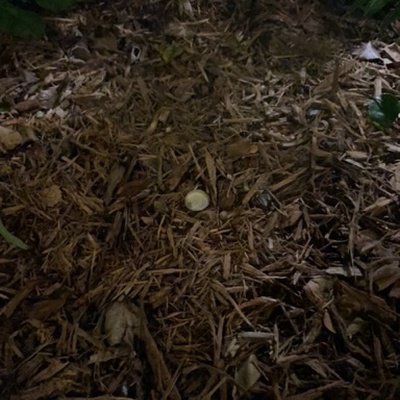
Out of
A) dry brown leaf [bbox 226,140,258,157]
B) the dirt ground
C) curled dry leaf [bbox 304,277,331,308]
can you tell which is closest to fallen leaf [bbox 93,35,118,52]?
the dirt ground

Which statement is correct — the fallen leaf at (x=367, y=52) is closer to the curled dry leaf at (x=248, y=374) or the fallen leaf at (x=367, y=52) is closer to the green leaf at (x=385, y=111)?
the green leaf at (x=385, y=111)

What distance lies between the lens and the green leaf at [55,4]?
1.71 m

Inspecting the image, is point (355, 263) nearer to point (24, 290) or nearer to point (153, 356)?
point (153, 356)

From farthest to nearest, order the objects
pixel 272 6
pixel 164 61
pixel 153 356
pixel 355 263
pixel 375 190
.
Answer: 1. pixel 272 6
2. pixel 164 61
3. pixel 375 190
4. pixel 355 263
5. pixel 153 356

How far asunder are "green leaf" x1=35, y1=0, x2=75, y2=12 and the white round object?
2.30 feet

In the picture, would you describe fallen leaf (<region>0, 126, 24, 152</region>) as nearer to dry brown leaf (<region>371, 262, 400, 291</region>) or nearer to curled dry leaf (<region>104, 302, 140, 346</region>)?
curled dry leaf (<region>104, 302, 140, 346</region>)

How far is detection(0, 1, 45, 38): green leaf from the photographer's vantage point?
166 centimetres

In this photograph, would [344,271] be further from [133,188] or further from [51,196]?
[51,196]

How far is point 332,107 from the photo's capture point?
1591mm

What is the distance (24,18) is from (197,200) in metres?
0.74

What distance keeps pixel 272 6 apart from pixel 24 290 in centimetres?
111

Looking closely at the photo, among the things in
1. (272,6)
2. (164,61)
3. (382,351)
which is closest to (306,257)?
(382,351)

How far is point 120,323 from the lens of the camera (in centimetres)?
125

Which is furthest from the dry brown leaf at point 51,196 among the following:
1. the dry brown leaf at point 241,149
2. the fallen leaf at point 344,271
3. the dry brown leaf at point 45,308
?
the fallen leaf at point 344,271
